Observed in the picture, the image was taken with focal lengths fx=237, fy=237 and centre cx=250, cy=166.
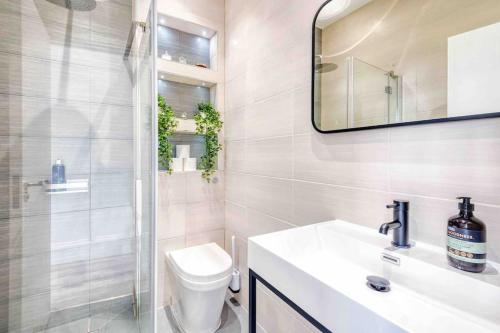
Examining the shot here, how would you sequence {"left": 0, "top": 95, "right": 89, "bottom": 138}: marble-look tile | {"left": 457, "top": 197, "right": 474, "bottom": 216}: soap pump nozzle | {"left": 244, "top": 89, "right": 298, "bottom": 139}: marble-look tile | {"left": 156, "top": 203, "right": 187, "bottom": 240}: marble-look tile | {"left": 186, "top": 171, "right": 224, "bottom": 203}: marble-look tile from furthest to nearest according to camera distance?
{"left": 186, "top": 171, "right": 224, "bottom": 203}: marble-look tile < {"left": 156, "top": 203, "right": 187, "bottom": 240}: marble-look tile < {"left": 244, "top": 89, "right": 298, "bottom": 139}: marble-look tile < {"left": 0, "top": 95, "right": 89, "bottom": 138}: marble-look tile < {"left": 457, "top": 197, "right": 474, "bottom": 216}: soap pump nozzle

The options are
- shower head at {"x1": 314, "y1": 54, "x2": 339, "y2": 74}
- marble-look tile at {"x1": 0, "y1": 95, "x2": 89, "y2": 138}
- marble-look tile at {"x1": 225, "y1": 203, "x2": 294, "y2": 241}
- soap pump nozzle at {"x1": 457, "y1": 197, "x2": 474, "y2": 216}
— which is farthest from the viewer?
marble-look tile at {"x1": 225, "y1": 203, "x2": 294, "y2": 241}

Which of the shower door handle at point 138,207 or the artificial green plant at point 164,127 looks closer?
the shower door handle at point 138,207

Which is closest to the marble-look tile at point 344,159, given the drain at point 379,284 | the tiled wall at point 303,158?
the tiled wall at point 303,158

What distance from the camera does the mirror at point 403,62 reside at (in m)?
0.67

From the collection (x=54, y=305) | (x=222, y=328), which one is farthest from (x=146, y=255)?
(x=222, y=328)

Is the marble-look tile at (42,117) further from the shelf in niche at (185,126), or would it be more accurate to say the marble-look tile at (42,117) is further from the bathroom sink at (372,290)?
the bathroom sink at (372,290)

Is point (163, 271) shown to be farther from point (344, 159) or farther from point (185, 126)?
point (344, 159)

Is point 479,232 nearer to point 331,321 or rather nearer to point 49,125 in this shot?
point 331,321

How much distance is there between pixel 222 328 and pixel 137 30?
2061 millimetres

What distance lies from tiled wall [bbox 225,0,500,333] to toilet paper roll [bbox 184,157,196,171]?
11.7 inches

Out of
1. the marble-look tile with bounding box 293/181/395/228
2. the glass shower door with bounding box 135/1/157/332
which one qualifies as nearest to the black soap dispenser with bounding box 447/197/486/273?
the marble-look tile with bounding box 293/181/395/228

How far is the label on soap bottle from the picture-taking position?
0.60 m

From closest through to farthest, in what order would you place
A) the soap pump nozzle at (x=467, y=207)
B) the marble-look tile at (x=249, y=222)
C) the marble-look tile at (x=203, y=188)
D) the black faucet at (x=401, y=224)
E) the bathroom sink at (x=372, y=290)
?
1. the bathroom sink at (x=372, y=290)
2. the soap pump nozzle at (x=467, y=207)
3. the black faucet at (x=401, y=224)
4. the marble-look tile at (x=249, y=222)
5. the marble-look tile at (x=203, y=188)

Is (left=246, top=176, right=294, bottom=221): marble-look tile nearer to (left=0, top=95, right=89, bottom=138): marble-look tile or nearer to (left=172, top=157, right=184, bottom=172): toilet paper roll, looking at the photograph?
(left=172, top=157, right=184, bottom=172): toilet paper roll
